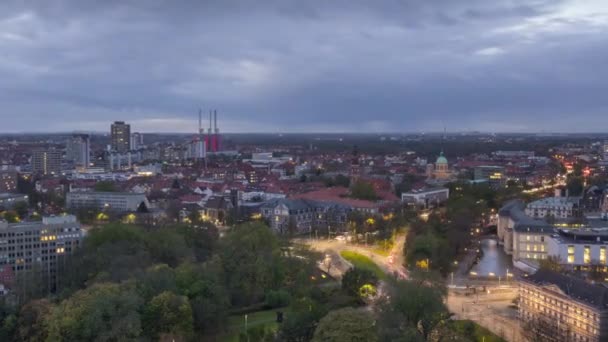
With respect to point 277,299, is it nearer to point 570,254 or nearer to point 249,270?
point 249,270

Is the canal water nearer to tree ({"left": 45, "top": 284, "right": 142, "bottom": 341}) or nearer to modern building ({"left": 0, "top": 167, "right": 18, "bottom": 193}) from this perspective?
tree ({"left": 45, "top": 284, "right": 142, "bottom": 341})

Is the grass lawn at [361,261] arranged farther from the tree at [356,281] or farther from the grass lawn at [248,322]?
the grass lawn at [248,322]

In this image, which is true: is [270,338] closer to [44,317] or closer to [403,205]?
[44,317]

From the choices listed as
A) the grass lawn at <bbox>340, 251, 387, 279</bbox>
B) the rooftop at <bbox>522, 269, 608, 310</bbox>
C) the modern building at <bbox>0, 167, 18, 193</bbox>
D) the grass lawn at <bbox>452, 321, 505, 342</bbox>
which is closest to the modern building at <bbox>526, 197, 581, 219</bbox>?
the grass lawn at <bbox>340, 251, 387, 279</bbox>

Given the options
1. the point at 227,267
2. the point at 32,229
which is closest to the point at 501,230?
the point at 227,267

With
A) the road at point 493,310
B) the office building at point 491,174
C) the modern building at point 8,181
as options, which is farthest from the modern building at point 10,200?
the office building at point 491,174

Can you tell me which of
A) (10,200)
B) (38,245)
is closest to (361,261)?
(38,245)
